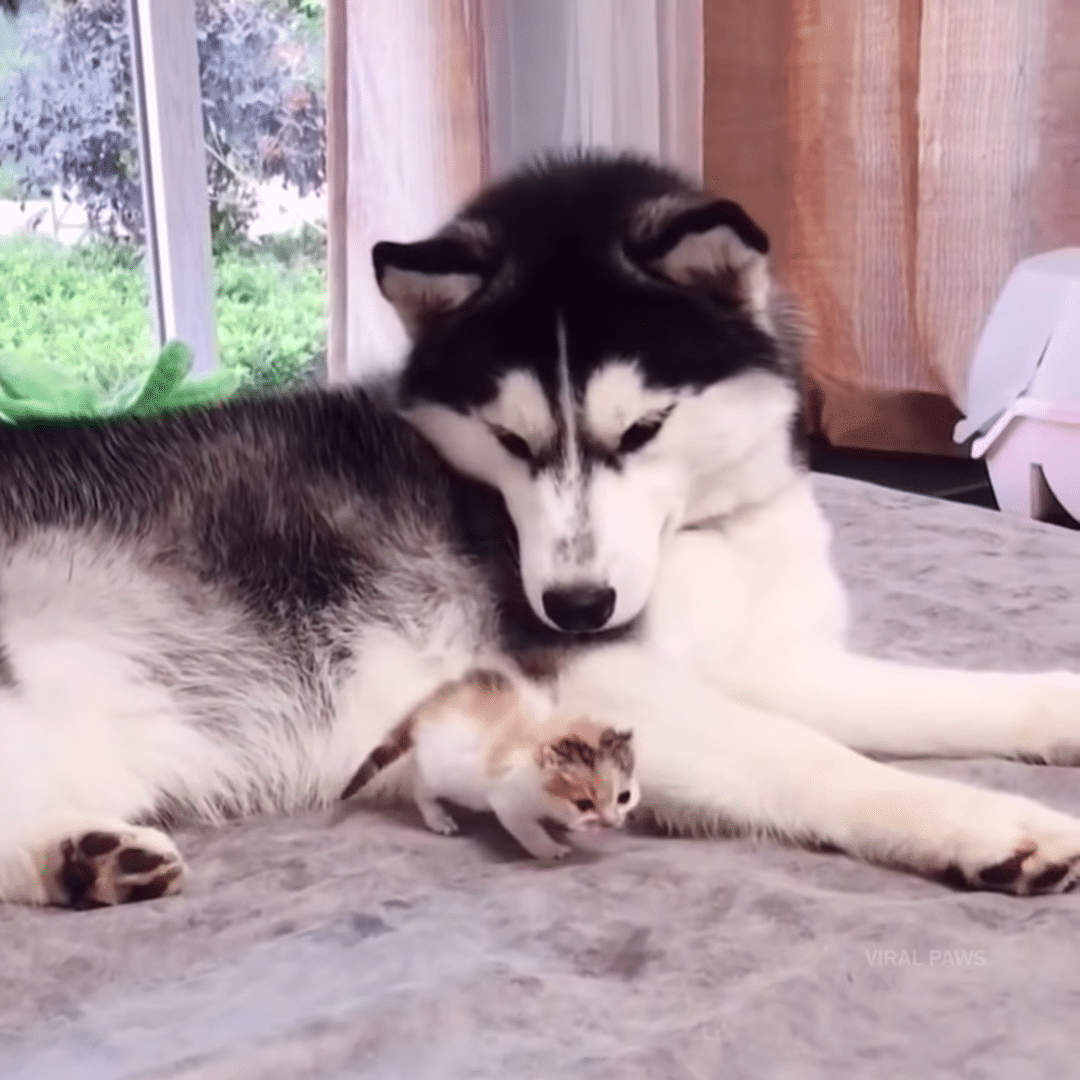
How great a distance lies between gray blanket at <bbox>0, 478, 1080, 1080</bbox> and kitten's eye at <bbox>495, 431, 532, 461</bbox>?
370 mm

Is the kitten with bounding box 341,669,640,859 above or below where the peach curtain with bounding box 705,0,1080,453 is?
below

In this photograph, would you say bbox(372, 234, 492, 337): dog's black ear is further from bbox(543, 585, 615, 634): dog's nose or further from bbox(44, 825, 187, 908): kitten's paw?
bbox(44, 825, 187, 908): kitten's paw

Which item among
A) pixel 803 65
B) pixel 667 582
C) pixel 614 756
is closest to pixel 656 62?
pixel 803 65

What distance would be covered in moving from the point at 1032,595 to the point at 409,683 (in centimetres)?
93

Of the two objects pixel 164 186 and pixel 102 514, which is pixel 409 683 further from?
pixel 164 186

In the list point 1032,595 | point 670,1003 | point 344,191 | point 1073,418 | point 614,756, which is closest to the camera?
point 670,1003

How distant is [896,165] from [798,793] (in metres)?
2.59

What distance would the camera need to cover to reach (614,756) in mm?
1213

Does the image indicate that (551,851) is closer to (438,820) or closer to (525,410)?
(438,820)

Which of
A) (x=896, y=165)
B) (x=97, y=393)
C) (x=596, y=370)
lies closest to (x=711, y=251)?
(x=596, y=370)

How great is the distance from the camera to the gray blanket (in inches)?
35.7

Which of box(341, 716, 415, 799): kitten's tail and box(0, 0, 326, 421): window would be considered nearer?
box(341, 716, 415, 799): kitten's tail

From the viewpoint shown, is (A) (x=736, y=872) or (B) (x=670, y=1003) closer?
(B) (x=670, y=1003)

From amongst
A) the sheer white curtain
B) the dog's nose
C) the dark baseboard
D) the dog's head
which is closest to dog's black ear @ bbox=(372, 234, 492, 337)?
the dog's head
